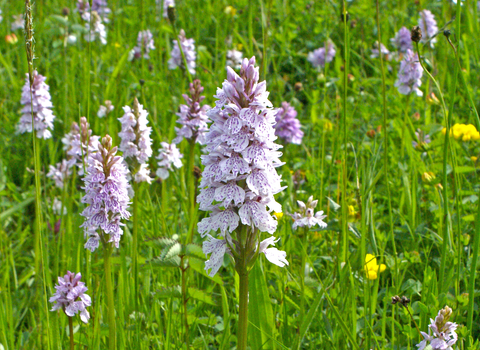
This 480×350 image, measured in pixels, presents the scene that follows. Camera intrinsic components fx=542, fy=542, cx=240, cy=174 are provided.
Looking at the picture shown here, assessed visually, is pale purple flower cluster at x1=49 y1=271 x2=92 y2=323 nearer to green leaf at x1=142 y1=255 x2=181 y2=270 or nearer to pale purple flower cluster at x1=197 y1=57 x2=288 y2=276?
green leaf at x1=142 y1=255 x2=181 y2=270

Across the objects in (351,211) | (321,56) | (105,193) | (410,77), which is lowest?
(351,211)

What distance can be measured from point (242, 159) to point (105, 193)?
2.10ft

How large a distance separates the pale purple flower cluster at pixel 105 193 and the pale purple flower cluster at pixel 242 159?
0.48 meters

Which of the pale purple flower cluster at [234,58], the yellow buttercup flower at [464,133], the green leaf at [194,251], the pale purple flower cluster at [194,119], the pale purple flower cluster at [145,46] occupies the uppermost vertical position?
the pale purple flower cluster at [145,46]

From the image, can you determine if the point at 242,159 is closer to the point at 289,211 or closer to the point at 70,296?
the point at 70,296

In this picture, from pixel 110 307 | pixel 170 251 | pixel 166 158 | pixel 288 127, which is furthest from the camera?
pixel 288 127

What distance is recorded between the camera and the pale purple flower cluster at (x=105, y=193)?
6.37 ft

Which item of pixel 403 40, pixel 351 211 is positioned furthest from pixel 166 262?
pixel 403 40

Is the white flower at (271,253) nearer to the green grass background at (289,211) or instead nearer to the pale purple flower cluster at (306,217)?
the green grass background at (289,211)

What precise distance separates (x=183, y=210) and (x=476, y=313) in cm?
182

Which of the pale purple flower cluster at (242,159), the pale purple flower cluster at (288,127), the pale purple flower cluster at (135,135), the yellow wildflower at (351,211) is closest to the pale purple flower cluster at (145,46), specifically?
the pale purple flower cluster at (288,127)

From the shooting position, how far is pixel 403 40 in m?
5.55

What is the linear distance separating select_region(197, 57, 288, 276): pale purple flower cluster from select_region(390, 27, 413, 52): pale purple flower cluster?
14.3 feet

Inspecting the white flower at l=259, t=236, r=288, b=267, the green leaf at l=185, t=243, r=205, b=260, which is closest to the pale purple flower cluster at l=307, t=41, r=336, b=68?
the green leaf at l=185, t=243, r=205, b=260
